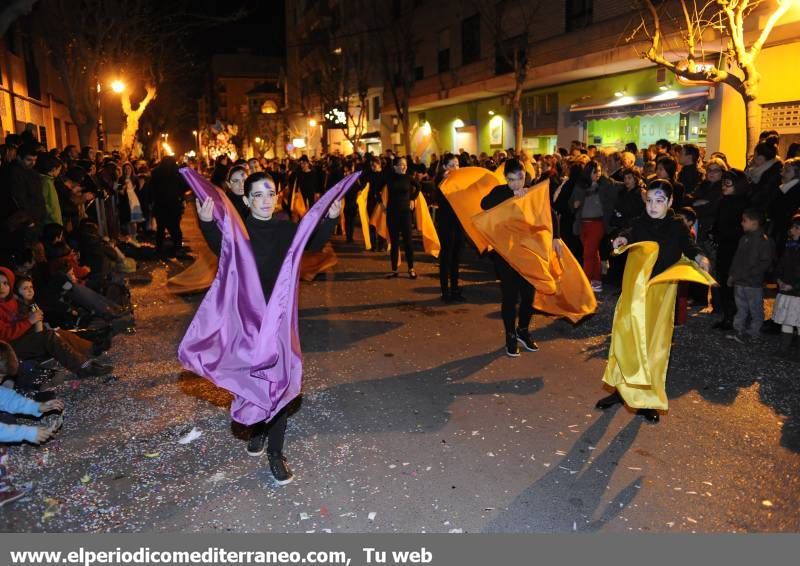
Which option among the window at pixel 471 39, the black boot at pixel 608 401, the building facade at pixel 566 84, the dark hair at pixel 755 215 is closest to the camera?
the black boot at pixel 608 401

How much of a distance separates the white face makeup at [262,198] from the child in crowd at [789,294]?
5.33 meters

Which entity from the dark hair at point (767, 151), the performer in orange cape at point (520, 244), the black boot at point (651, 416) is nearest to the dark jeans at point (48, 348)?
the performer in orange cape at point (520, 244)

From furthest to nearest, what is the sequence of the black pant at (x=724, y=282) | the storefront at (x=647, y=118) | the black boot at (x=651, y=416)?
the storefront at (x=647, y=118)
the black pant at (x=724, y=282)
the black boot at (x=651, y=416)

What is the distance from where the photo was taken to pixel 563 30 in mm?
20703

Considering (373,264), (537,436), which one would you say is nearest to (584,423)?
(537,436)

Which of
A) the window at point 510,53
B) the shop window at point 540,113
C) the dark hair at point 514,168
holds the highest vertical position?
the window at point 510,53

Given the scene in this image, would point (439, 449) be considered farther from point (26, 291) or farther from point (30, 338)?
point (26, 291)

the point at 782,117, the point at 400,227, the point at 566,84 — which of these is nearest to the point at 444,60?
the point at 566,84

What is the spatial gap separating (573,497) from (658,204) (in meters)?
2.51

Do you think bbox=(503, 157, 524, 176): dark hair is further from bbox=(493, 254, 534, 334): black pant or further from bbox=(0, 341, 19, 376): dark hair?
bbox=(0, 341, 19, 376): dark hair

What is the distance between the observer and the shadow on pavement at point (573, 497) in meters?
3.76

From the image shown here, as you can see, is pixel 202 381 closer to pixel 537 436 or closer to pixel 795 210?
pixel 537 436

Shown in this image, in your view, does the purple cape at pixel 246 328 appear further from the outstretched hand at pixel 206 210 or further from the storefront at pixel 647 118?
the storefront at pixel 647 118

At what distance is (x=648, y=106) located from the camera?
648 inches
